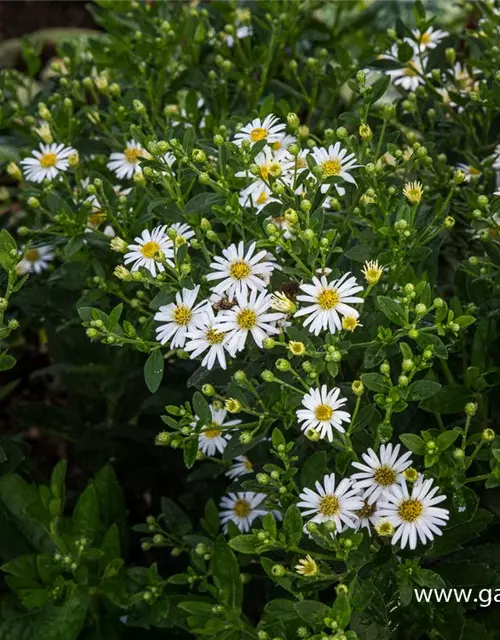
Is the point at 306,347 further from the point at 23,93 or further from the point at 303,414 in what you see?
the point at 23,93

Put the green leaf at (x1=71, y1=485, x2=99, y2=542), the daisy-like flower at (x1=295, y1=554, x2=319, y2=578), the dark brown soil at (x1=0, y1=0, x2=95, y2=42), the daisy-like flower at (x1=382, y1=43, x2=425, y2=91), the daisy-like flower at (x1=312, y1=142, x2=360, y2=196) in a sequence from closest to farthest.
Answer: the daisy-like flower at (x1=295, y1=554, x2=319, y2=578), the daisy-like flower at (x1=312, y1=142, x2=360, y2=196), the green leaf at (x1=71, y1=485, x2=99, y2=542), the daisy-like flower at (x1=382, y1=43, x2=425, y2=91), the dark brown soil at (x1=0, y1=0, x2=95, y2=42)

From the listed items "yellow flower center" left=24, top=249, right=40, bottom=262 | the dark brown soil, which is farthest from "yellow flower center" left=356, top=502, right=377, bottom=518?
the dark brown soil

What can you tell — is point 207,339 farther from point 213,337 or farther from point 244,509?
point 244,509

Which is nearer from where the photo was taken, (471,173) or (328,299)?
(328,299)

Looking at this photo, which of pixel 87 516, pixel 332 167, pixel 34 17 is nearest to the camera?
pixel 332 167

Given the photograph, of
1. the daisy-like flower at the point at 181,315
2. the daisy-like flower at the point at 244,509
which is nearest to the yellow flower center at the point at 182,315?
the daisy-like flower at the point at 181,315

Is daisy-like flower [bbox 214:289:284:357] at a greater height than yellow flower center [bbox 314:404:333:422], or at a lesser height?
greater

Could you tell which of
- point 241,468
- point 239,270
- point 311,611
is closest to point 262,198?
point 239,270

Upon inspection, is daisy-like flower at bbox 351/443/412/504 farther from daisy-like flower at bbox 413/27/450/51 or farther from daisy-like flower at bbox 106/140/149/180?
daisy-like flower at bbox 413/27/450/51

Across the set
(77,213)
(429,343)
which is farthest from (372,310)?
(77,213)
